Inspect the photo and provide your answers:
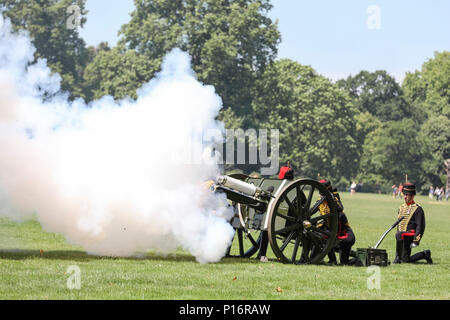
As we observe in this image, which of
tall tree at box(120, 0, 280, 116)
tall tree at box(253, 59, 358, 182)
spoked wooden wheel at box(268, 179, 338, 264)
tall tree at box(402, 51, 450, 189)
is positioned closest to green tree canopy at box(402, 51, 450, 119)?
tall tree at box(402, 51, 450, 189)

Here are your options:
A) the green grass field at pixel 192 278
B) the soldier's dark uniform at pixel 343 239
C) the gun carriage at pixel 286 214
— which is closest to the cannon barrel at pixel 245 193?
the gun carriage at pixel 286 214

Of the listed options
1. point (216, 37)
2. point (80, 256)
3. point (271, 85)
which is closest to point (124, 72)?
point (216, 37)

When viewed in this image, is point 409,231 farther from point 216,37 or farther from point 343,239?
point 216,37

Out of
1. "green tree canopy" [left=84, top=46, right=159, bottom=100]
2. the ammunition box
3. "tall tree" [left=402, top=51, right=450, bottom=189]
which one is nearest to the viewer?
the ammunition box

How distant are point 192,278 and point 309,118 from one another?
82.1 meters

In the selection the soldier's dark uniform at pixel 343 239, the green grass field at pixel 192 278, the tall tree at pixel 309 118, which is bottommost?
the green grass field at pixel 192 278

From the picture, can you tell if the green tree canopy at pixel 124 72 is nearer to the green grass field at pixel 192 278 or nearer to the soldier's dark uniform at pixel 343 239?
the soldier's dark uniform at pixel 343 239

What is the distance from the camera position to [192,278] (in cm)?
1310

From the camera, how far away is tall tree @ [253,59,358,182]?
81125 mm

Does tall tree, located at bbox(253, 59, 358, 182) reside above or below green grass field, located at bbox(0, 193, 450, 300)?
above

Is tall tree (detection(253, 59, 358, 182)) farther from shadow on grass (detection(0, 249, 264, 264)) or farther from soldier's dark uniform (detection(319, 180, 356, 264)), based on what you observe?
shadow on grass (detection(0, 249, 264, 264))

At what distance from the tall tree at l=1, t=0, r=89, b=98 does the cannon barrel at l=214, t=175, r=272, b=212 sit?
216ft

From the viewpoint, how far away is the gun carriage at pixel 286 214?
595 inches

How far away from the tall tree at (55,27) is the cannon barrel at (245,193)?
65690mm
